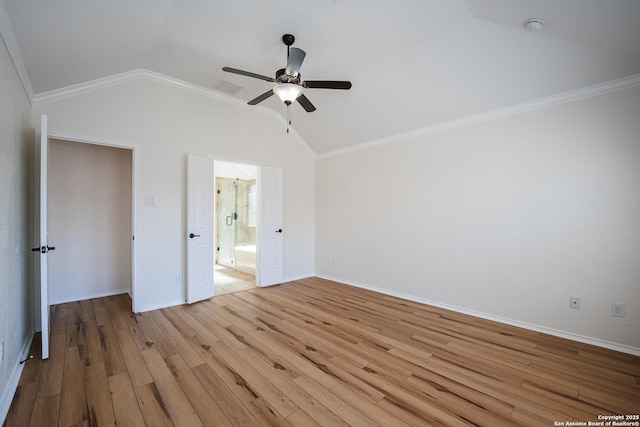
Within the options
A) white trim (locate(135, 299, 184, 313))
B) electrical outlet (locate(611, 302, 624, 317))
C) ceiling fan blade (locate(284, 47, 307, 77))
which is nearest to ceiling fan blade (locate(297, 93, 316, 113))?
ceiling fan blade (locate(284, 47, 307, 77))

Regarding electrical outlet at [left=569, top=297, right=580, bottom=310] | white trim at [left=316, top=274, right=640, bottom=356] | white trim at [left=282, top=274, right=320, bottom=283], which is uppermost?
electrical outlet at [left=569, top=297, right=580, bottom=310]

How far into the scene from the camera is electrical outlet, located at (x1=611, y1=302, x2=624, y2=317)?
2.70m

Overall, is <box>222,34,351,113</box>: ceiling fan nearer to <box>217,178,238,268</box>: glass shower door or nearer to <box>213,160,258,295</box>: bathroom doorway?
<box>213,160,258,295</box>: bathroom doorway

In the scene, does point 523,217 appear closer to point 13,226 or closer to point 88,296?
point 13,226

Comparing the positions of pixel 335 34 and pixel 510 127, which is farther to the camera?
pixel 510 127

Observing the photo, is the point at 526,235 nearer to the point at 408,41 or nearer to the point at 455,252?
the point at 455,252

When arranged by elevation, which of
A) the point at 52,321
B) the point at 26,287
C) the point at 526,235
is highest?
the point at 526,235

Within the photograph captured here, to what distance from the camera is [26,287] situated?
2.79m

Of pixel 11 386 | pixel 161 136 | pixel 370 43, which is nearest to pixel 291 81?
pixel 370 43

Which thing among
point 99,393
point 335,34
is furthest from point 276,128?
point 99,393

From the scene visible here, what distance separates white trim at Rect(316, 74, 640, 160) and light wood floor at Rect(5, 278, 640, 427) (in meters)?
2.53

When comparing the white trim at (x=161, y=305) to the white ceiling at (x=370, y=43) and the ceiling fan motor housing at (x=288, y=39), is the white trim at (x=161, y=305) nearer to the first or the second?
the white ceiling at (x=370, y=43)

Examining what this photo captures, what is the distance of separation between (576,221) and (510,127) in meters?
1.26

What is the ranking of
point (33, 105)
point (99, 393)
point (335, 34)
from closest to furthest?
point (99, 393), point (335, 34), point (33, 105)
